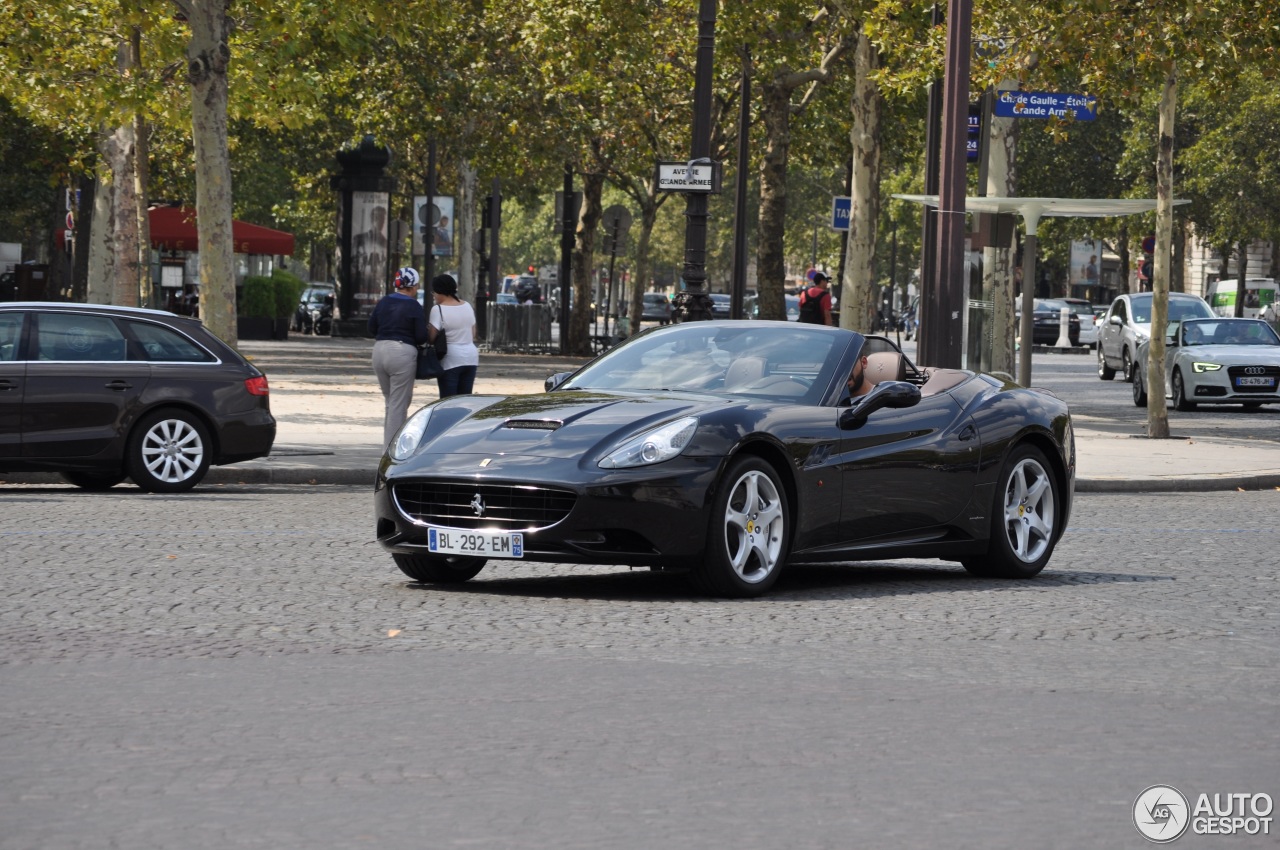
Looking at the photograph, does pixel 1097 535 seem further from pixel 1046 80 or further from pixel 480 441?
pixel 1046 80

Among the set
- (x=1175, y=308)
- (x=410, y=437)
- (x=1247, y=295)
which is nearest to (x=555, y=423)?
Answer: (x=410, y=437)

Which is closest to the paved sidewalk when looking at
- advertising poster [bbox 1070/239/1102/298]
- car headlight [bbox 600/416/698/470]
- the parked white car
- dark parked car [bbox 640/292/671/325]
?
car headlight [bbox 600/416/698/470]

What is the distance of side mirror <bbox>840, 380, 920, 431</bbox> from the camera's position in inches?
420

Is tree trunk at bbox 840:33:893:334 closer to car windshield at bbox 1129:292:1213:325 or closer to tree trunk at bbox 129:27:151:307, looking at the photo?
car windshield at bbox 1129:292:1213:325

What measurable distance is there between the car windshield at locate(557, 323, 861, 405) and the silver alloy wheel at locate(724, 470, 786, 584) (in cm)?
68

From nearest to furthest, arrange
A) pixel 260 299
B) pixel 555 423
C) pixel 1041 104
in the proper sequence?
pixel 555 423
pixel 1041 104
pixel 260 299

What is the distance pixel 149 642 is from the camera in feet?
27.9

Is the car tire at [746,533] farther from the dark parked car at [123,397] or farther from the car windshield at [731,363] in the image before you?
the dark parked car at [123,397]

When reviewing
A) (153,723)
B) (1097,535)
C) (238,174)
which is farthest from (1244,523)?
(238,174)

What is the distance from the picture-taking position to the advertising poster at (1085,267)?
9956 centimetres

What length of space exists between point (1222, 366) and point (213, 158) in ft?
53.2

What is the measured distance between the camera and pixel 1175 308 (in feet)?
139

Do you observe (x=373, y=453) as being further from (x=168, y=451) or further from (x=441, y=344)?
(x=168, y=451)

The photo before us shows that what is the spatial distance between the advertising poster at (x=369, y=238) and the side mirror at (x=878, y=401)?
47247mm
